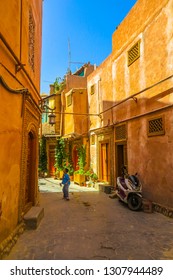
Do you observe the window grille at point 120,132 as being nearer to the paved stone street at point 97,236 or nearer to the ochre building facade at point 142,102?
the ochre building facade at point 142,102

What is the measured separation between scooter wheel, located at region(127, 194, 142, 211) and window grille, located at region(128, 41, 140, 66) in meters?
6.41

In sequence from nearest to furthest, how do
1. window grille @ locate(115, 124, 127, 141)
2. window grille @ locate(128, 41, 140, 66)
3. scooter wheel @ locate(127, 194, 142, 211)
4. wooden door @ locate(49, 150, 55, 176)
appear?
1. scooter wheel @ locate(127, 194, 142, 211)
2. window grille @ locate(128, 41, 140, 66)
3. window grille @ locate(115, 124, 127, 141)
4. wooden door @ locate(49, 150, 55, 176)

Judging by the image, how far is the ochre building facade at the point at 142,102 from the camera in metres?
7.53

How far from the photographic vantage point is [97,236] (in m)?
5.45

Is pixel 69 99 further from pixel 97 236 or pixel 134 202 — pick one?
pixel 97 236

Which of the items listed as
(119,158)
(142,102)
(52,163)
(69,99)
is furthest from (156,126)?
(52,163)

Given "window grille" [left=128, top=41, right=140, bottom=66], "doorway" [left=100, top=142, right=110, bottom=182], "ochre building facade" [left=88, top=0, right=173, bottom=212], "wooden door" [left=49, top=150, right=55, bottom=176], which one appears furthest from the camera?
"wooden door" [left=49, top=150, right=55, bottom=176]

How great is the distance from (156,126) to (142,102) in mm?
1518

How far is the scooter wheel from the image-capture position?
26.3ft

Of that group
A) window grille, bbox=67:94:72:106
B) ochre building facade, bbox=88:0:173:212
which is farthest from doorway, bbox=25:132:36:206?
window grille, bbox=67:94:72:106

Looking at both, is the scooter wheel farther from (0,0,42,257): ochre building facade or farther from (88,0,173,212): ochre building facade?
(0,0,42,257): ochre building facade

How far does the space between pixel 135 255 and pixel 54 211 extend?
Result: 4.43 m

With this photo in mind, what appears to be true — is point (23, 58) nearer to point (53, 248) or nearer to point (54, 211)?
point (53, 248)

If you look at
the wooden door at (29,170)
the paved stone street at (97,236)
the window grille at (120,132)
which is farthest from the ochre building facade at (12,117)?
the window grille at (120,132)
